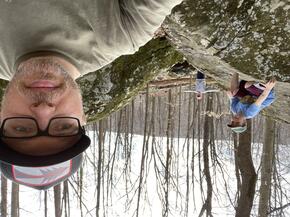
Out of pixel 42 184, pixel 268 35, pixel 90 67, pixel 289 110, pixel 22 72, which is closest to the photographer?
pixel 22 72

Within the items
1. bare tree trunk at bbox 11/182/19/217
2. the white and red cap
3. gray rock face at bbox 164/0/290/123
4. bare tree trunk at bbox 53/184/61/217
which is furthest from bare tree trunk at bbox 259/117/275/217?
the white and red cap

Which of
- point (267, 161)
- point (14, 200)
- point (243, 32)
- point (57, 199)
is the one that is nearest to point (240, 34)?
point (243, 32)

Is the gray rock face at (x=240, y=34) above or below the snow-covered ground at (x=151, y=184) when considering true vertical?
above

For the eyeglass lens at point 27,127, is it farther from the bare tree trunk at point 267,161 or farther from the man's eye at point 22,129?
the bare tree trunk at point 267,161

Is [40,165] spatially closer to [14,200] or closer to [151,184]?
[14,200]

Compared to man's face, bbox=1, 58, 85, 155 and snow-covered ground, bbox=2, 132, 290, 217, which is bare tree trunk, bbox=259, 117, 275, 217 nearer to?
snow-covered ground, bbox=2, 132, 290, 217

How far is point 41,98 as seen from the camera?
4.92ft

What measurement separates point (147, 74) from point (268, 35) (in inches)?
48.2

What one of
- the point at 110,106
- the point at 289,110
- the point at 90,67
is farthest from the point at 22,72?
the point at 289,110

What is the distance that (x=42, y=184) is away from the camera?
1702 mm

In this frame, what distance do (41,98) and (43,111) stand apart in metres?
0.05

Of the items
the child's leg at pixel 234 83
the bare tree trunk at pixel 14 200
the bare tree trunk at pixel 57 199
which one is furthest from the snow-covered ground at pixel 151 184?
the child's leg at pixel 234 83

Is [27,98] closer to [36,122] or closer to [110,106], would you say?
[36,122]

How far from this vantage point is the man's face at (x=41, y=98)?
149cm
